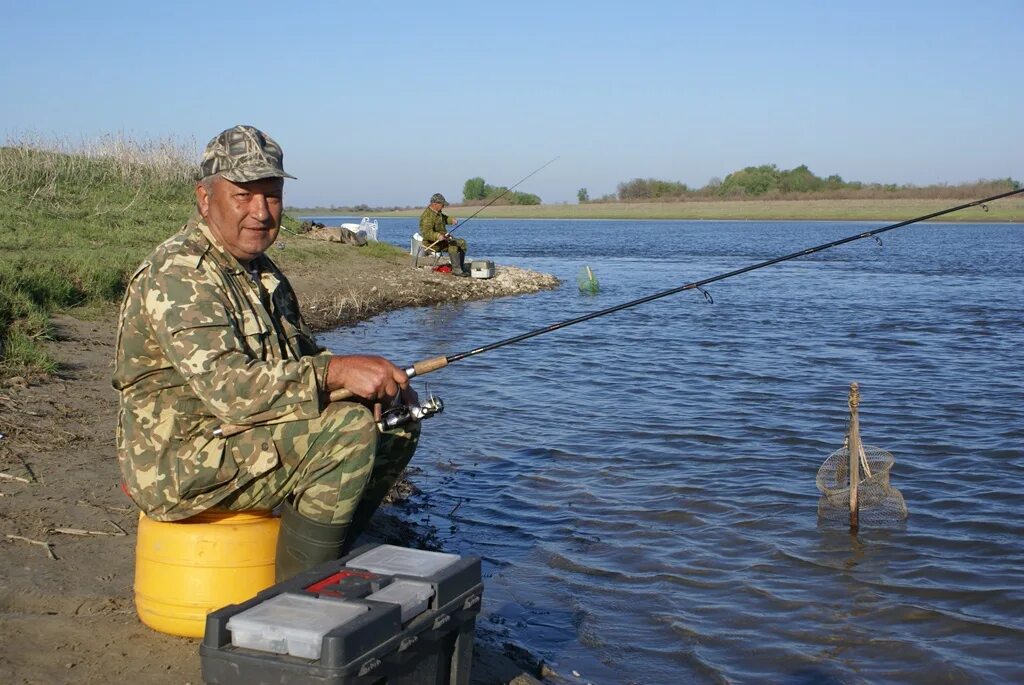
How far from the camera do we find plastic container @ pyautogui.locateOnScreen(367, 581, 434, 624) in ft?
9.89

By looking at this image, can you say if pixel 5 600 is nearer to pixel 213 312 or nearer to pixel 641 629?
pixel 213 312

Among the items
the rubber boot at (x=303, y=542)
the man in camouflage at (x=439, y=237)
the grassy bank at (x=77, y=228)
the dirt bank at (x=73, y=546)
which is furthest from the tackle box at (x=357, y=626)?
the man in camouflage at (x=439, y=237)

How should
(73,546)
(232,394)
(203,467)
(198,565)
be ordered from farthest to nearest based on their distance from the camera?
1. (73,546)
2. (198,565)
3. (203,467)
4. (232,394)

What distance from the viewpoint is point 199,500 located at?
365 cm

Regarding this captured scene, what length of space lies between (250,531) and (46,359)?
4659 mm

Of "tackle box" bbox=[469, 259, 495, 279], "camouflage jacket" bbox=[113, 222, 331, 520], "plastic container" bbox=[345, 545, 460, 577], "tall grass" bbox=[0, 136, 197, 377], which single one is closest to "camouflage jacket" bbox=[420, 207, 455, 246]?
"tackle box" bbox=[469, 259, 495, 279]

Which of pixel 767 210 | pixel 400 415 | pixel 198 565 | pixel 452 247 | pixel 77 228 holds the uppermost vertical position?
pixel 767 210

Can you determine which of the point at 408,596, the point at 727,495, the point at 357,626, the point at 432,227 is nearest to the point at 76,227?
the point at 432,227

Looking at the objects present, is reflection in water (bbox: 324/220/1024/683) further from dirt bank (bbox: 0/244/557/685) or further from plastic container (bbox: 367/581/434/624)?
plastic container (bbox: 367/581/434/624)

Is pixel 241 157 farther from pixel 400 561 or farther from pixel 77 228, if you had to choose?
pixel 77 228

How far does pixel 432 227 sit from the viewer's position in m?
21.6

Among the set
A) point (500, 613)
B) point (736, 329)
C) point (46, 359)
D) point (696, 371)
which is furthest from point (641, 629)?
point (736, 329)

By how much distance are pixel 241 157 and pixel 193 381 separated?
816 millimetres

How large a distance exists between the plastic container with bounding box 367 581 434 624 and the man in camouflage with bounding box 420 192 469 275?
18.2 meters
